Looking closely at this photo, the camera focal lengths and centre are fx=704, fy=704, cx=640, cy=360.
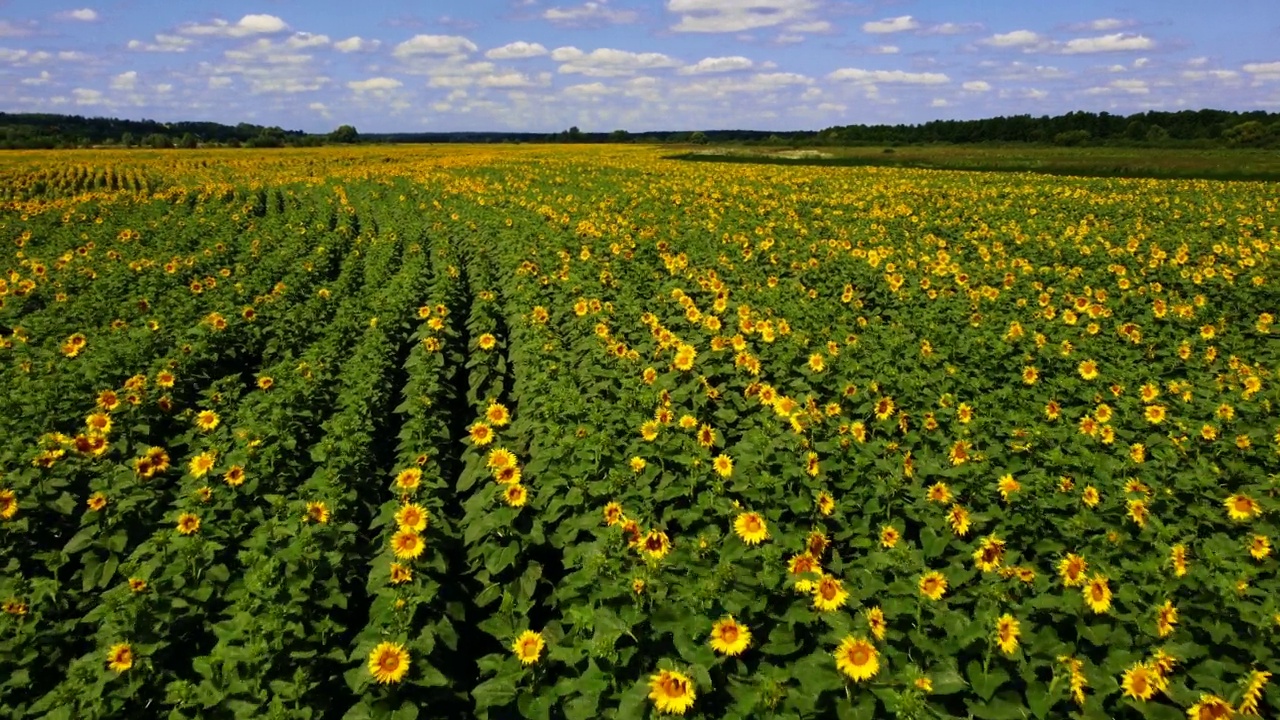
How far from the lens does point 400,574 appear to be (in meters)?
3.91

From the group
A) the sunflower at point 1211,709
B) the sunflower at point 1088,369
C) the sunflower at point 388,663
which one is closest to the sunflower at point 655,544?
the sunflower at point 388,663

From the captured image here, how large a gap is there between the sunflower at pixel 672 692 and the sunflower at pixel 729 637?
283 mm

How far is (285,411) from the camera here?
6090 millimetres

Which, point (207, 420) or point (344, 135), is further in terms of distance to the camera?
point (344, 135)

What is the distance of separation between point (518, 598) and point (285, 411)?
3.09 metres

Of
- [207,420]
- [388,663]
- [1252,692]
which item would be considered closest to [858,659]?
[1252,692]

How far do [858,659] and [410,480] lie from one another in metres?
3.11

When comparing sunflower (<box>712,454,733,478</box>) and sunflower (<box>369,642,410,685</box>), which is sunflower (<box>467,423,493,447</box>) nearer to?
sunflower (<box>712,454,733,478</box>)

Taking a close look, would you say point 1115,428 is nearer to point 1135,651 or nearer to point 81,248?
point 1135,651

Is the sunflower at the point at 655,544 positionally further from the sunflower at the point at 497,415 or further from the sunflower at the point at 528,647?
the sunflower at the point at 497,415

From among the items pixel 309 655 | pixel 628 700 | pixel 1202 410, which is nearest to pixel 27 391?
pixel 309 655

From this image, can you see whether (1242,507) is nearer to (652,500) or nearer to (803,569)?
(803,569)

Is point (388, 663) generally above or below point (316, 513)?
below

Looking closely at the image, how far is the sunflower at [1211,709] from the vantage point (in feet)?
9.09
